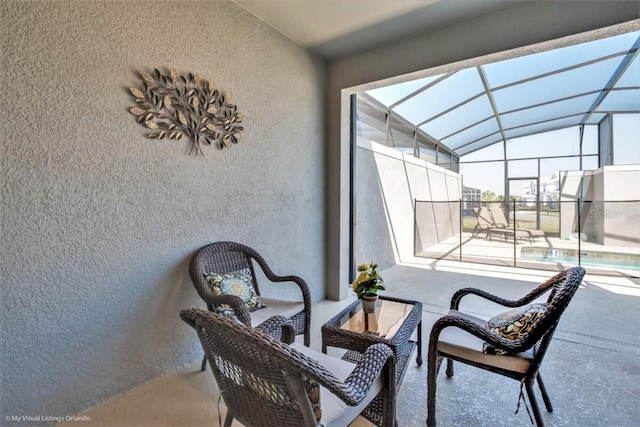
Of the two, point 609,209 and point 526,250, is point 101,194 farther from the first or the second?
point 609,209

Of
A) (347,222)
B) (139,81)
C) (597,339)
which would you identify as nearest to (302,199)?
(347,222)

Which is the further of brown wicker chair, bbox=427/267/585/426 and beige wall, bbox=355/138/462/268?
beige wall, bbox=355/138/462/268

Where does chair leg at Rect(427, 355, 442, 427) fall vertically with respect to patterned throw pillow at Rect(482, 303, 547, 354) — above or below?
below

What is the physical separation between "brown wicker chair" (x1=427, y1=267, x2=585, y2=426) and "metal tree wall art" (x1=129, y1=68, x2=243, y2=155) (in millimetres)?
2059

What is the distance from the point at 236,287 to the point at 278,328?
67cm

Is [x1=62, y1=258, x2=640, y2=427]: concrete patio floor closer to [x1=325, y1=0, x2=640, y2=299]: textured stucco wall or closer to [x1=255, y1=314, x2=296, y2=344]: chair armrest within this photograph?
[x1=255, y1=314, x2=296, y2=344]: chair armrest

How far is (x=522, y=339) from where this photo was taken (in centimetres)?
146

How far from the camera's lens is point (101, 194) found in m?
1.73

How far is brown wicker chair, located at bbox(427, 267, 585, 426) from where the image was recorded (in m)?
1.40

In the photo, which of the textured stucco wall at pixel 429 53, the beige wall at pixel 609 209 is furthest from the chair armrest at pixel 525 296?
the beige wall at pixel 609 209

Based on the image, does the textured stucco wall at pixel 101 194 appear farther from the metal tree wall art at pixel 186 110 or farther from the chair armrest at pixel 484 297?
the chair armrest at pixel 484 297

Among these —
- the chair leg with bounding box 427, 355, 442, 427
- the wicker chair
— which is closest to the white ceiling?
the wicker chair

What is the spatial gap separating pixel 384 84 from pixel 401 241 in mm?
3224

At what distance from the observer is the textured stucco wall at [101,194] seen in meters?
1.46
